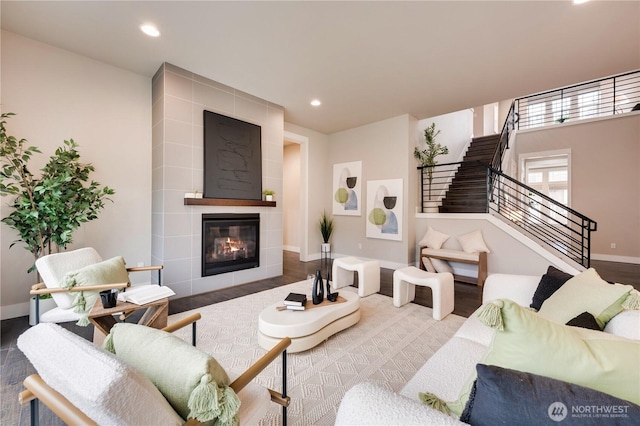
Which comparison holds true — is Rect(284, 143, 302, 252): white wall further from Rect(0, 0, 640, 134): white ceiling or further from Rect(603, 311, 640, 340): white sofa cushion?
Rect(603, 311, 640, 340): white sofa cushion

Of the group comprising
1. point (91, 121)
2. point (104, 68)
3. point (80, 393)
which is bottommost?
point (80, 393)

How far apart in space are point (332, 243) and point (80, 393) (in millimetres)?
5742

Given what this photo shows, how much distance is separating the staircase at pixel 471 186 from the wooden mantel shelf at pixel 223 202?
11.8 ft

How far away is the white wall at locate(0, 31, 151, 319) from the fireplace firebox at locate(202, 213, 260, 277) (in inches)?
31.7

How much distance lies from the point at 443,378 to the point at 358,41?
10.2 ft

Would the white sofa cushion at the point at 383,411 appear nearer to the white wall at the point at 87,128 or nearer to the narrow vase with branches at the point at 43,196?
the narrow vase with branches at the point at 43,196

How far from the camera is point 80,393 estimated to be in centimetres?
66

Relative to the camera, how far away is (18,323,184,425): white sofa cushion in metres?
0.64

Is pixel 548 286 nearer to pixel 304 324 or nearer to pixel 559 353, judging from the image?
pixel 559 353

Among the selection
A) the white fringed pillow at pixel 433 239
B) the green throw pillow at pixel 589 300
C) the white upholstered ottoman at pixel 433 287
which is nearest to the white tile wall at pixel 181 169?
the white upholstered ottoman at pixel 433 287

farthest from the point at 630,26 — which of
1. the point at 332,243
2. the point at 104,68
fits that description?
the point at 104,68

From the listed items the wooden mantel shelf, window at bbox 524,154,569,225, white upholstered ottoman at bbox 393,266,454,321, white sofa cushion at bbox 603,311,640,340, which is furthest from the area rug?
window at bbox 524,154,569,225

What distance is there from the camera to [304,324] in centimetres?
206

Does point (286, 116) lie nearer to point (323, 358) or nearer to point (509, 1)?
point (509, 1)
